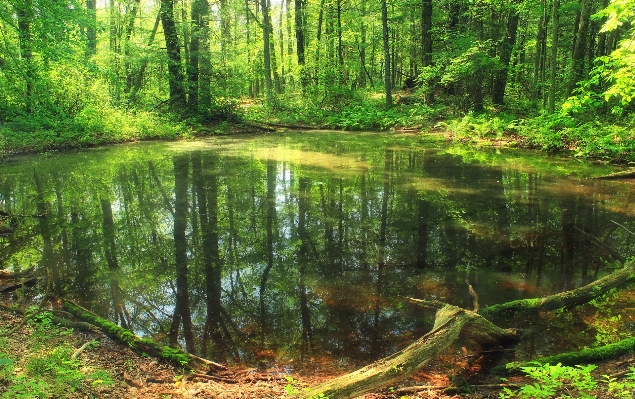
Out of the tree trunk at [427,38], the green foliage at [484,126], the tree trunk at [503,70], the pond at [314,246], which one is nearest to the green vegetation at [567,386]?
the pond at [314,246]

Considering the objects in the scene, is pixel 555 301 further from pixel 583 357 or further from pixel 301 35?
pixel 301 35

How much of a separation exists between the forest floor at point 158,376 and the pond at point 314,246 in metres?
0.36

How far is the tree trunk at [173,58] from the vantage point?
2294cm

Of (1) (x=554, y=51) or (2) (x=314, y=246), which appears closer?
(2) (x=314, y=246)

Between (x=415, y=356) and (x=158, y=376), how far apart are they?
228 cm

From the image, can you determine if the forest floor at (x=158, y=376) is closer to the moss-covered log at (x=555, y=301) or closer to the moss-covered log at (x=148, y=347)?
the moss-covered log at (x=148, y=347)

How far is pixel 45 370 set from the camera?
3627 mm

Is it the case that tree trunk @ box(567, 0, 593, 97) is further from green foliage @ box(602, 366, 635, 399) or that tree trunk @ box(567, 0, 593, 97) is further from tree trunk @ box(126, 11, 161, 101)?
tree trunk @ box(126, 11, 161, 101)

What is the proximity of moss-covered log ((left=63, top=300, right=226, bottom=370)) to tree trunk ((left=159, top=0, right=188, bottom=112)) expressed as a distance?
66.6 feet

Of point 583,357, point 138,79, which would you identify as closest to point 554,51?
point 583,357

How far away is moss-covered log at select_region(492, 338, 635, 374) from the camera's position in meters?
3.96

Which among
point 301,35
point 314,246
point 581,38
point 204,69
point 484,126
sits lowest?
point 314,246

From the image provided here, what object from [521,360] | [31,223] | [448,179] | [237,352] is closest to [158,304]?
[237,352]

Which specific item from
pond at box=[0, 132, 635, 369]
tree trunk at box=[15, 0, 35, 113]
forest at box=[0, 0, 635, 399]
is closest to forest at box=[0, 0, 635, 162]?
tree trunk at box=[15, 0, 35, 113]
